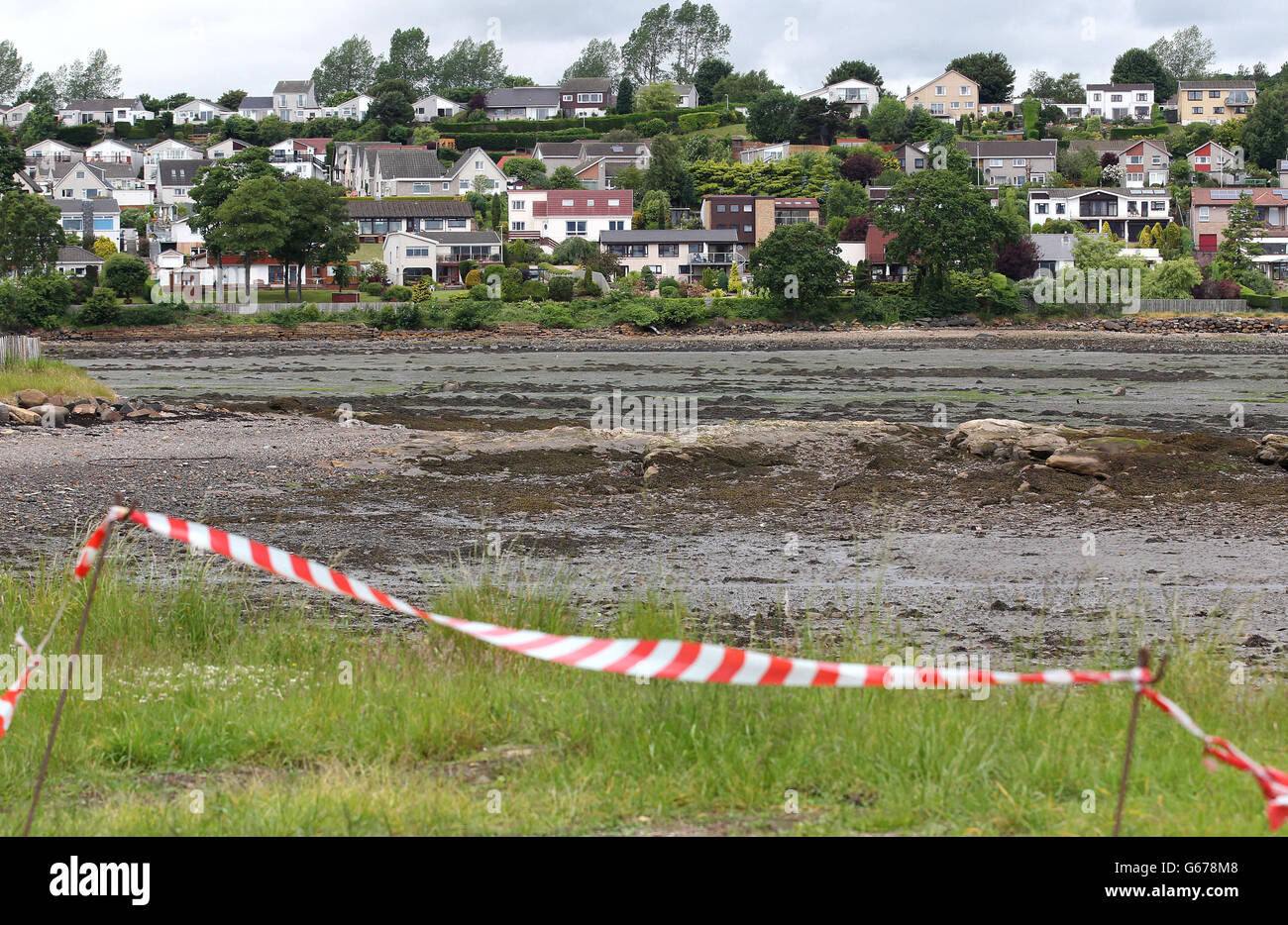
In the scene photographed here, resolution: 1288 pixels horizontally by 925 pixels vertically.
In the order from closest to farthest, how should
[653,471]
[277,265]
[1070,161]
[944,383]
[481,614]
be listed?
[481,614]
[653,471]
[944,383]
[277,265]
[1070,161]

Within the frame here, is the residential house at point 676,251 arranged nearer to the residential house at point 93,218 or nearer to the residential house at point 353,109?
the residential house at point 93,218

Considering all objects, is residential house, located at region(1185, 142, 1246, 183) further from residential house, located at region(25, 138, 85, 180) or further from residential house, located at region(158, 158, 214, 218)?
residential house, located at region(25, 138, 85, 180)

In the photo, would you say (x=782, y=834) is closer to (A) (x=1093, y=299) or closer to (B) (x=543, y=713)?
(B) (x=543, y=713)

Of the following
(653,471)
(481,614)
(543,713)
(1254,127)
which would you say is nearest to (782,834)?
(543,713)

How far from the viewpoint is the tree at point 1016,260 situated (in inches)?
3169

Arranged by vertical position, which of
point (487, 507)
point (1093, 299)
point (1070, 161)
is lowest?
point (487, 507)

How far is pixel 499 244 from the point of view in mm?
89812

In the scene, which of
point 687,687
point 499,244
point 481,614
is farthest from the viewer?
point 499,244

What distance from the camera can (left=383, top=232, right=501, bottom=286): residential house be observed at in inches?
3401

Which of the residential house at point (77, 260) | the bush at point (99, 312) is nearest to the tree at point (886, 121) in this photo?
the residential house at point (77, 260)

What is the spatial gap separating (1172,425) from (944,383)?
1218 centimetres

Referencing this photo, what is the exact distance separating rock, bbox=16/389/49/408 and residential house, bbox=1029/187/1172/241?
8791 centimetres

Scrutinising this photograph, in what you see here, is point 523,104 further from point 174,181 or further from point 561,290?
point 561,290

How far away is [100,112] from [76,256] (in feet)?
311
